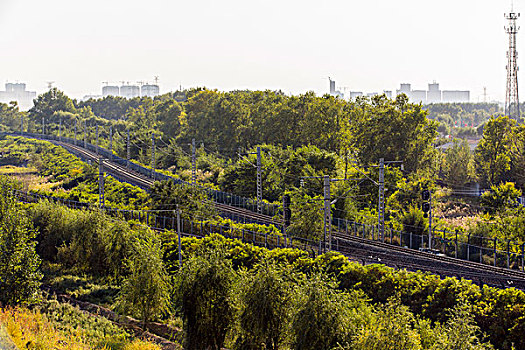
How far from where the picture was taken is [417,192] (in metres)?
59.6

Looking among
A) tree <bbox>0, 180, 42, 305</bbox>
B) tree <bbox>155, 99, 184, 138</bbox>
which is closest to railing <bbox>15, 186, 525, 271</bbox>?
tree <bbox>0, 180, 42, 305</bbox>

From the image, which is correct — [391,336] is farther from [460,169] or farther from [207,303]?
[460,169]

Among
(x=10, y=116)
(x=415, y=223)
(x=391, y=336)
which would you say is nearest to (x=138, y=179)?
(x=415, y=223)

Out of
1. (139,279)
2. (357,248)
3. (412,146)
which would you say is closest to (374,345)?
(139,279)

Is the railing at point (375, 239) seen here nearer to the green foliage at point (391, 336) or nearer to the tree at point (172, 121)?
the green foliage at point (391, 336)

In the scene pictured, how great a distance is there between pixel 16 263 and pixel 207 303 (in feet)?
39.4

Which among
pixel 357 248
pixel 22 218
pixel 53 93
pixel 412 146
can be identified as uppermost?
pixel 53 93

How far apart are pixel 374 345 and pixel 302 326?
344cm

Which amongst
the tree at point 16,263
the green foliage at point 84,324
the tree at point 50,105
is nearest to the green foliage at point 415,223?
the green foliage at point 84,324

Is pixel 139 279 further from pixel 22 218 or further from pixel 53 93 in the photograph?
pixel 53 93

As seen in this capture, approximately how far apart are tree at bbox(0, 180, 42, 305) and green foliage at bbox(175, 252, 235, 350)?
10.0 meters

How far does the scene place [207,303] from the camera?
23.8 metres

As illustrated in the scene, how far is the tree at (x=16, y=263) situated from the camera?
29.1 m

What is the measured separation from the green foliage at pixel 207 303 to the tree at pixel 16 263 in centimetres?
1004
